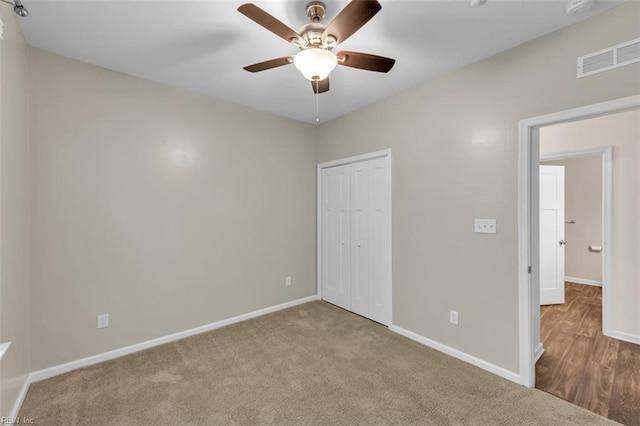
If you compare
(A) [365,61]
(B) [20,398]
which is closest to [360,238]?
(A) [365,61]

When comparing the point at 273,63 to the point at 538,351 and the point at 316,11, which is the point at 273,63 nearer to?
the point at 316,11

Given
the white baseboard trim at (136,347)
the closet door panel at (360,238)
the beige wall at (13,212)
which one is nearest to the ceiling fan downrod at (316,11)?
the beige wall at (13,212)

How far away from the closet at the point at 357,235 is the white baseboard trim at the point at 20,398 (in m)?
2.99

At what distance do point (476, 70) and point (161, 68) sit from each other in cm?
279

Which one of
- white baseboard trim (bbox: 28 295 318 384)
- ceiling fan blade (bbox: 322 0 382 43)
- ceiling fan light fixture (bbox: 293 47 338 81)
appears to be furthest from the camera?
white baseboard trim (bbox: 28 295 318 384)

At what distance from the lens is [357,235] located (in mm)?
3547

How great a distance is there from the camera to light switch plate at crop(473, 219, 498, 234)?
7.55 feet

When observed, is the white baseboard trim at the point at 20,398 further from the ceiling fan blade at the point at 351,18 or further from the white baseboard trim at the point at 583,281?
the white baseboard trim at the point at 583,281

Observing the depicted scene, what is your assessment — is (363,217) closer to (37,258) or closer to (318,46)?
(318,46)

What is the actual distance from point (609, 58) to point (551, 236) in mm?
2837

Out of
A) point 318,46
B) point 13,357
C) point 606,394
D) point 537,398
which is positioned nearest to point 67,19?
point 318,46

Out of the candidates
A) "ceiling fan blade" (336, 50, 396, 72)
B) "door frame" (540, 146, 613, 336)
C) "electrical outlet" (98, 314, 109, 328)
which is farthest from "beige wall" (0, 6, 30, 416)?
"door frame" (540, 146, 613, 336)

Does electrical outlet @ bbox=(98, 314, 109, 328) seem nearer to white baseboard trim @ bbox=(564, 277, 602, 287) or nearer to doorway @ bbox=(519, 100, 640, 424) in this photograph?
doorway @ bbox=(519, 100, 640, 424)

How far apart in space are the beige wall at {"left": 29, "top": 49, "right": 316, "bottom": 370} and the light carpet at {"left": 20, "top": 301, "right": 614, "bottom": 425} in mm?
450
